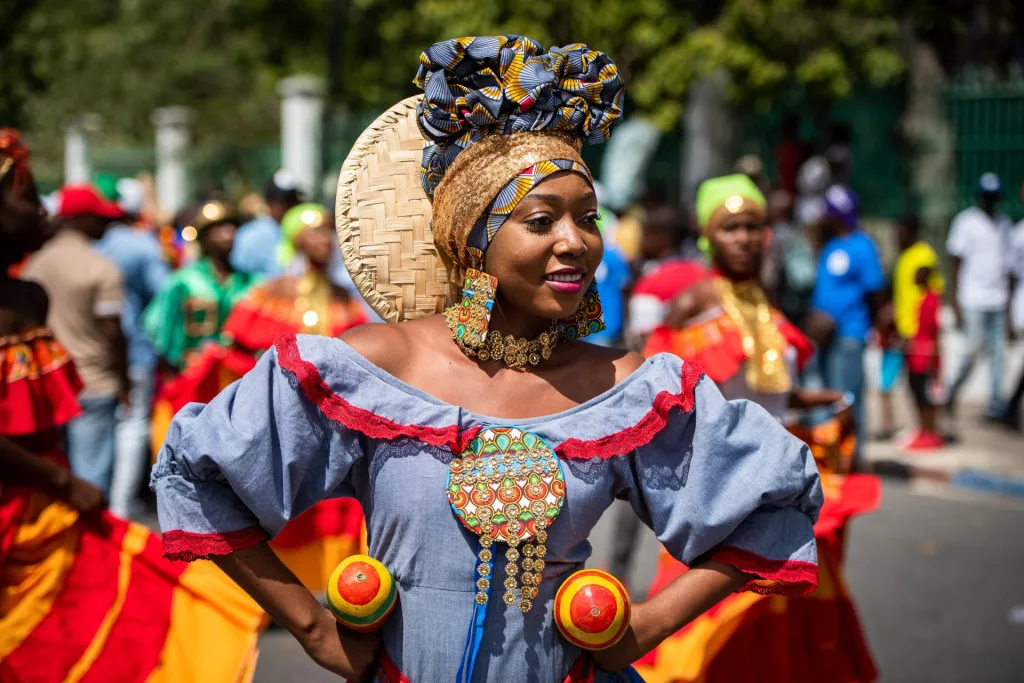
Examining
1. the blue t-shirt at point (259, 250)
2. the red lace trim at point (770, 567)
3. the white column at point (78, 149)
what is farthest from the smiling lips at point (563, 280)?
the white column at point (78, 149)

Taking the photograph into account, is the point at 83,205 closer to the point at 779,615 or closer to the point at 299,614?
the point at 779,615

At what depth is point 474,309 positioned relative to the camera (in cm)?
263

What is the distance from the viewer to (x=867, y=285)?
952 centimetres

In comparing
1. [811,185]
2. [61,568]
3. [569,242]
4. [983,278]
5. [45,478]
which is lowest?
[61,568]

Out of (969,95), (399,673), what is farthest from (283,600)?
(969,95)

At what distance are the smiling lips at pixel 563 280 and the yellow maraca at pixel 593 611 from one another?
596 millimetres

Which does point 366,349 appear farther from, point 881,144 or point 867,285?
point 881,144

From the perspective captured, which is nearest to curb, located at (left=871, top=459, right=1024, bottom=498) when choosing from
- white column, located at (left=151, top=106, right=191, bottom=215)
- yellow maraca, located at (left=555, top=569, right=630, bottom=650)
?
yellow maraca, located at (left=555, top=569, right=630, bottom=650)

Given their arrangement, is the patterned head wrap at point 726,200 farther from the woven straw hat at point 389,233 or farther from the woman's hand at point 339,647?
the woman's hand at point 339,647

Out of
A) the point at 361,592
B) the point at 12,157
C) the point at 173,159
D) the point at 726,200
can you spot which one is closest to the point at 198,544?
the point at 361,592

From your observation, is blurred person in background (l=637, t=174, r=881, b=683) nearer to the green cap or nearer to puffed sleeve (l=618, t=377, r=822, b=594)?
puffed sleeve (l=618, t=377, r=822, b=594)

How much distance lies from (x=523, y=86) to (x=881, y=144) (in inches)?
518

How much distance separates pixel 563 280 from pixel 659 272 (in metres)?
6.33

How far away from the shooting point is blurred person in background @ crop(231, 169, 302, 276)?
29.8ft
